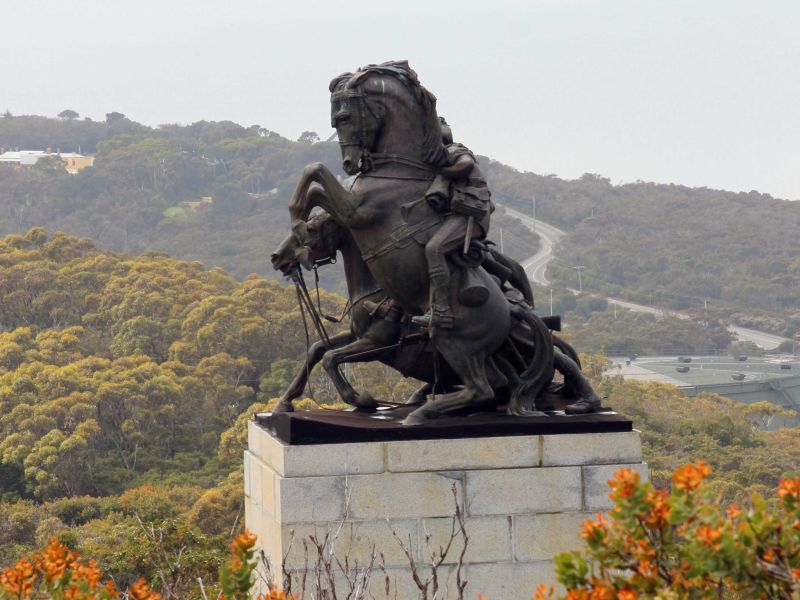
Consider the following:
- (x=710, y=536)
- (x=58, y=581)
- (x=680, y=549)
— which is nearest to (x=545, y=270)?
(x=58, y=581)

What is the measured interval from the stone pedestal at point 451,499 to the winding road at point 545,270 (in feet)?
165

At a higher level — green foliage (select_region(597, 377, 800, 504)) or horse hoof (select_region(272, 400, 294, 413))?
horse hoof (select_region(272, 400, 294, 413))

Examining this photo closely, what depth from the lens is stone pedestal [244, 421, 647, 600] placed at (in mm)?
6879

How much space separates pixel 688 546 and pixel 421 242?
3647 mm

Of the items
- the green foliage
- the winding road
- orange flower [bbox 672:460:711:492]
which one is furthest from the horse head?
the winding road

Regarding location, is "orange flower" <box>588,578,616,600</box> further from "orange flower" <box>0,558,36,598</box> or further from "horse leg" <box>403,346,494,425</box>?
"horse leg" <box>403,346,494,425</box>

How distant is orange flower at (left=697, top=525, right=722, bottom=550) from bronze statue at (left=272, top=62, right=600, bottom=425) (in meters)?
3.50

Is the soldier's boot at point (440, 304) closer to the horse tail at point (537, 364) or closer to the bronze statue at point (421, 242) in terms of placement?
the bronze statue at point (421, 242)

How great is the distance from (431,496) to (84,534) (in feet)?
43.1

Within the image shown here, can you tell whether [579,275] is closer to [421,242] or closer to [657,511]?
[421,242]

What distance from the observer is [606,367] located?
38312 millimetres

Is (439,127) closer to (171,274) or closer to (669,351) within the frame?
(171,274)

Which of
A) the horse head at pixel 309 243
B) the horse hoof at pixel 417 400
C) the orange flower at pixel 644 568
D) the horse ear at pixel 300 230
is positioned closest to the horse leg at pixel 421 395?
the horse hoof at pixel 417 400

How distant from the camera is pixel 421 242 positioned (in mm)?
7195
